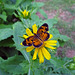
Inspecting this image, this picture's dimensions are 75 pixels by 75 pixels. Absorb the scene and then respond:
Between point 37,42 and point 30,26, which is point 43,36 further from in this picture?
point 30,26

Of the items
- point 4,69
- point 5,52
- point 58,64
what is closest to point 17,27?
point 4,69

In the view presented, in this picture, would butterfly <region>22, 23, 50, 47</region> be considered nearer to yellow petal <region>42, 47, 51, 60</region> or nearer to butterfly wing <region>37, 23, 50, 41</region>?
butterfly wing <region>37, 23, 50, 41</region>

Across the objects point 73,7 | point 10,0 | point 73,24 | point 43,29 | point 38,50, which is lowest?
point 38,50

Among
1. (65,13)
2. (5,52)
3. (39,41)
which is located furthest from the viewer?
(65,13)

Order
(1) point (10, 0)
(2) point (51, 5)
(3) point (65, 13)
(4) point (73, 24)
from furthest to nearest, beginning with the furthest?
(2) point (51, 5), (3) point (65, 13), (4) point (73, 24), (1) point (10, 0)

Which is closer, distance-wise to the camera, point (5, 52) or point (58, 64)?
point (58, 64)

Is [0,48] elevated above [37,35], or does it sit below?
above

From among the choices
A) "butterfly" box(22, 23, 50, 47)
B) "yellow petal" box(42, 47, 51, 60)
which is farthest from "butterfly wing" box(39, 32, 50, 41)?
"yellow petal" box(42, 47, 51, 60)

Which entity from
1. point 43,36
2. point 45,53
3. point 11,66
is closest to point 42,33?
point 43,36

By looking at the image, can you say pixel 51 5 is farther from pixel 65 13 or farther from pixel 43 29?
pixel 43 29
